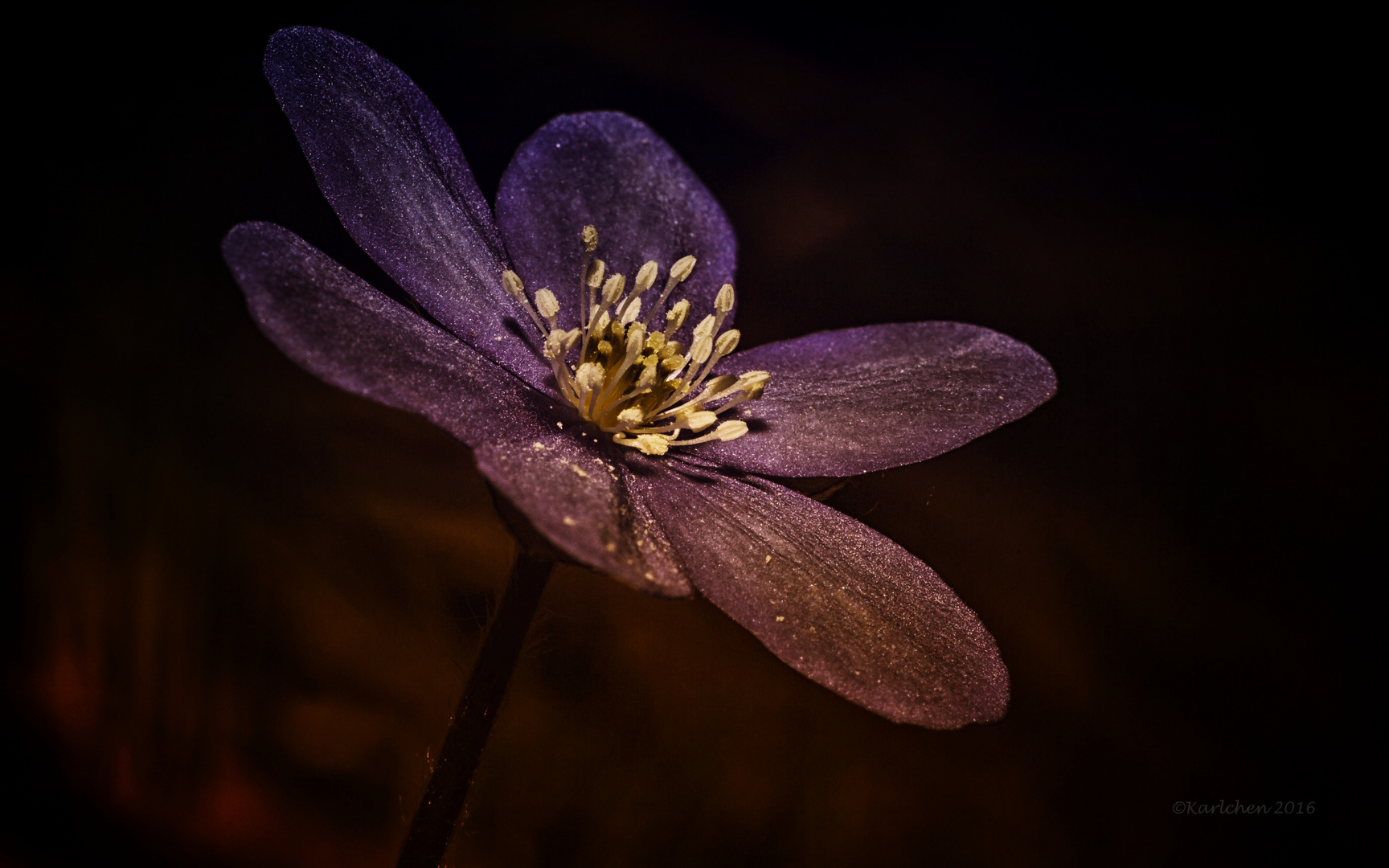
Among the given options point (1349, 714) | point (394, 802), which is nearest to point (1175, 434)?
point (1349, 714)

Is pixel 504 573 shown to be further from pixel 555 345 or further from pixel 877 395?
pixel 877 395

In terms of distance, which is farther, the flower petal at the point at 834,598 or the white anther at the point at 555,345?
the white anther at the point at 555,345

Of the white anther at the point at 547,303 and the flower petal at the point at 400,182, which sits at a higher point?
the flower petal at the point at 400,182

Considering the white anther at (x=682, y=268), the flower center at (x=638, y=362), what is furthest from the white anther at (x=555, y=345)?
the white anther at (x=682, y=268)

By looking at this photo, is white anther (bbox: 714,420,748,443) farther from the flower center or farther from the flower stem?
the flower stem

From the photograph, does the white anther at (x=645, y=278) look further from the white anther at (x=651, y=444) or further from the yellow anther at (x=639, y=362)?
the white anther at (x=651, y=444)

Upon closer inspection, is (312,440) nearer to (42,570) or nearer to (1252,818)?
(42,570)

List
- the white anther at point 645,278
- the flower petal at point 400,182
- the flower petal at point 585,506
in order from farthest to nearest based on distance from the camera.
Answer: the white anther at point 645,278 < the flower petal at point 400,182 < the flower petal at point 585,506

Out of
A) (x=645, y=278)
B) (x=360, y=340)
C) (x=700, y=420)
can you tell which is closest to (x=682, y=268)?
(x=645, y=278)

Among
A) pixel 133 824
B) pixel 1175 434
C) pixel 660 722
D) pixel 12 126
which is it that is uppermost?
pixel 12 126
